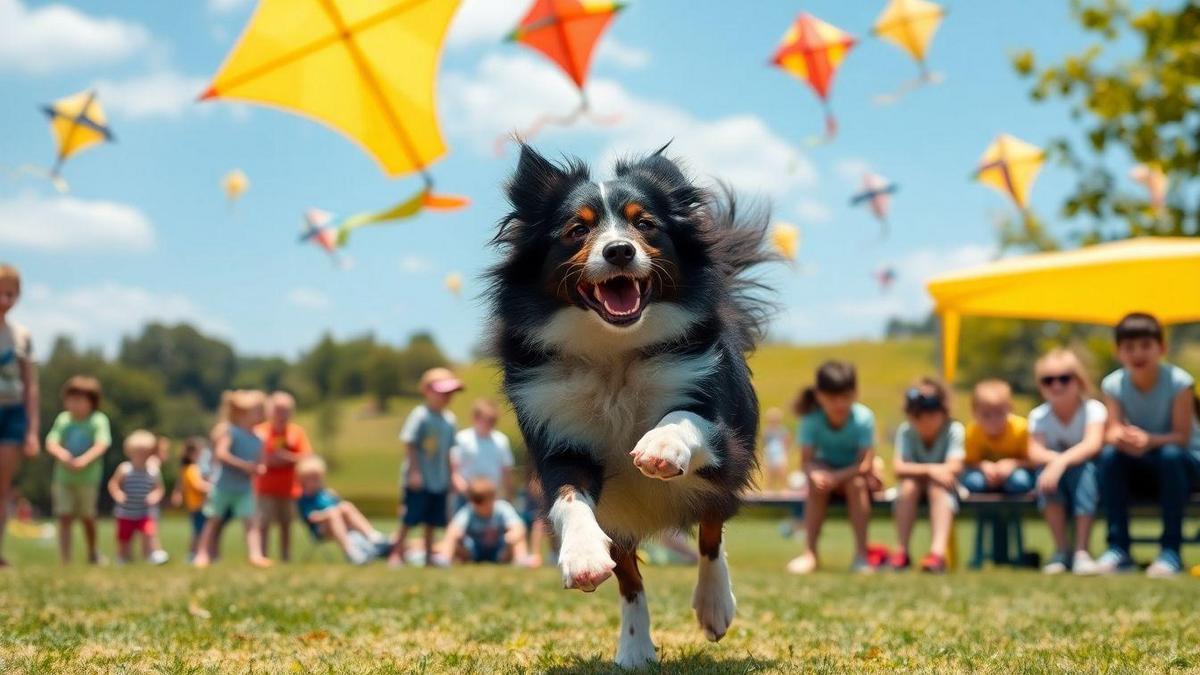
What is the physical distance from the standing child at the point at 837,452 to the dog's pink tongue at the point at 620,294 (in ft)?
18.8

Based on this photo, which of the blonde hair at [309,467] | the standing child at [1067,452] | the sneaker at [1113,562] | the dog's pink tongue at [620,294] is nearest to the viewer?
the dog's pink tongue at [620,294]

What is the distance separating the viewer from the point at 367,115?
36.2 feet

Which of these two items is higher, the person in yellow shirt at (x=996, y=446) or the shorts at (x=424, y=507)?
the person in yellow shirt at (x=996, y=446)

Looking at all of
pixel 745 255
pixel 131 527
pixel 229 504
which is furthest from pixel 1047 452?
pixel 131 527

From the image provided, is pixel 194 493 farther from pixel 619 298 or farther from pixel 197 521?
pixel 619 298

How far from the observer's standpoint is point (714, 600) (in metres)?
4.30

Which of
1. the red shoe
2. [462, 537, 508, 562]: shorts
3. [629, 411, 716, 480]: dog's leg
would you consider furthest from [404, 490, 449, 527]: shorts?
[629, 411, 716, 480]: dog's leg

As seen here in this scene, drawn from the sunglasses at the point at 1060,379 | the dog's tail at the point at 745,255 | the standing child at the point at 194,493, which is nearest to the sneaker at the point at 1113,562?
the sunglasses at the point at 1060,379

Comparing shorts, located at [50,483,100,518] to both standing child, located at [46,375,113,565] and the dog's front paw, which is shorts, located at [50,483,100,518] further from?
the dog's front paw

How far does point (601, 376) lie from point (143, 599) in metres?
3.60

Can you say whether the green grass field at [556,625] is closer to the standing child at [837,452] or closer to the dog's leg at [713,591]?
the dog's leg at [713,591]

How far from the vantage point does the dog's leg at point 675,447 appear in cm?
336

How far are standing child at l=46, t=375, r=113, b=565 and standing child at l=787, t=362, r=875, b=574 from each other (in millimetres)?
6728

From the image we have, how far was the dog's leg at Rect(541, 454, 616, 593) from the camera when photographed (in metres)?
3.21
